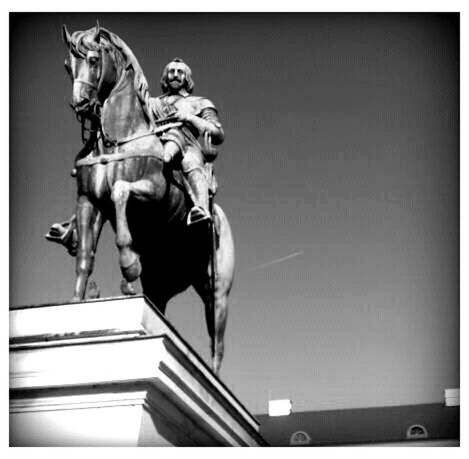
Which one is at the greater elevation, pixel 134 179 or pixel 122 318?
pixel 134 179

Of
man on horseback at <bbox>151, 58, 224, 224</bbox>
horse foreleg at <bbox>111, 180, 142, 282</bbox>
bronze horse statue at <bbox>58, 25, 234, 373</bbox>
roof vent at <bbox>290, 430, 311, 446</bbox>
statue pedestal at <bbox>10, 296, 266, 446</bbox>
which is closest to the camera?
statue pedestal at <bbox>10, 296, 266, 446</bbox>

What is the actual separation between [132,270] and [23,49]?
2.70m

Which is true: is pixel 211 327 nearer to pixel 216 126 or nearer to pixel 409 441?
pixel 216 126

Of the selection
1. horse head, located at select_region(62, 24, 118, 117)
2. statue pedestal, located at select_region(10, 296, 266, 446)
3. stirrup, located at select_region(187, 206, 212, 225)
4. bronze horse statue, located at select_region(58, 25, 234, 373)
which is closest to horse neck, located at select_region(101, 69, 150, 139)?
bronze horse statue, located at select_region(58, 25, 234, 373)

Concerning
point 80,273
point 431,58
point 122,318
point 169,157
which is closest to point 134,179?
point 169,157

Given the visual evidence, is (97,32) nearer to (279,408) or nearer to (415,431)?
(415,431)

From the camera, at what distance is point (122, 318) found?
30.3 feet

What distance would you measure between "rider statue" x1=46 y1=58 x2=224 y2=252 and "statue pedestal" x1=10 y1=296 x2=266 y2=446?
5.30 ft

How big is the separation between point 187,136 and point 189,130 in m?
0.21

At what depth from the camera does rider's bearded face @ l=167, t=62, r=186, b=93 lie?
1272 centimetres

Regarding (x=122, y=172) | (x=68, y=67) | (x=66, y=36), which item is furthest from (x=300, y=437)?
(x=66, y=36)

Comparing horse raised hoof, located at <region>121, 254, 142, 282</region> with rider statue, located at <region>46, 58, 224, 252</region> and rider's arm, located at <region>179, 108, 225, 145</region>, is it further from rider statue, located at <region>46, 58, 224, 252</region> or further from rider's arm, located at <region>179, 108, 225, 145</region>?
rider's arm, located at <region>179, 108, 225, 145</region>

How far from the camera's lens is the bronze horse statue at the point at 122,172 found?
33.7 feet
